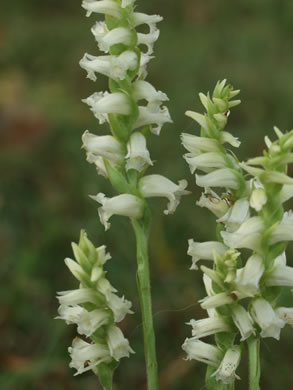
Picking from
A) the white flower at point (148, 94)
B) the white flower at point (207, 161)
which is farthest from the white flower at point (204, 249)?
the white flower at point (148, 94)

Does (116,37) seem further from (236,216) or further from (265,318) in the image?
(265,318)

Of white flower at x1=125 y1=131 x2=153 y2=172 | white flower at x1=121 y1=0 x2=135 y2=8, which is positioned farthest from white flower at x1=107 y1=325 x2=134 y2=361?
white flower at x1=121 y1=0 x2=135 y2=8

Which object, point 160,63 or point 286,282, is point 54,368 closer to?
point 286,282

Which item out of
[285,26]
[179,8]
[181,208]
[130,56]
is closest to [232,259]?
[130,56]

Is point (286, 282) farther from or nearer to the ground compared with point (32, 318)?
nearer to the ground

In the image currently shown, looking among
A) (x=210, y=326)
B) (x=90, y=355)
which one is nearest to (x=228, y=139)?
(x=210, y=326)

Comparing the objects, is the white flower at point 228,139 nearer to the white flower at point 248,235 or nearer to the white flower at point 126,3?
the white flower at point 248,235
